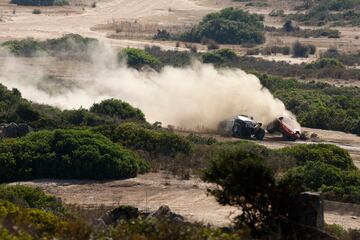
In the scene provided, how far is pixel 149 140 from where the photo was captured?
43281 mm

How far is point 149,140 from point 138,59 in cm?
3765

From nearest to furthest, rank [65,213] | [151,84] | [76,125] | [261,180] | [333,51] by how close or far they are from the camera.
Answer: [261,180] < [65,213] < [76,125] < [151,84] < [333,51]

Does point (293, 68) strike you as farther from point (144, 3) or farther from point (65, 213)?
point (65, 213)

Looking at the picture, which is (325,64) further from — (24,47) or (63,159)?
(63,159)

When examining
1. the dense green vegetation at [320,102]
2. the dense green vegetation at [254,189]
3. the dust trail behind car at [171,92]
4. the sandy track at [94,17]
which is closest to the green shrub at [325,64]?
the dense green vegetation at [320,102]

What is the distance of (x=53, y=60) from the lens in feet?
269

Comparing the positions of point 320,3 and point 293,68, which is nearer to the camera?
point 293,68

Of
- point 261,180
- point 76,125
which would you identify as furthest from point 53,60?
point 261,180

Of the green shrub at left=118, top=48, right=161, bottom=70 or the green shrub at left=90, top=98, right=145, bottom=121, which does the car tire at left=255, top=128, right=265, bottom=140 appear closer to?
the green shrub at left=90, top=98, right=145, bottom=121

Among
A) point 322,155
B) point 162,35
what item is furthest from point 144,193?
point 162,35

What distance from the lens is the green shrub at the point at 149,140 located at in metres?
42.8

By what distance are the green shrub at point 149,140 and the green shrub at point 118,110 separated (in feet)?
30.1

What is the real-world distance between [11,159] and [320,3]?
10394 cm

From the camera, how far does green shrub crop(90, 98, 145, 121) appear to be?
5366 cm
